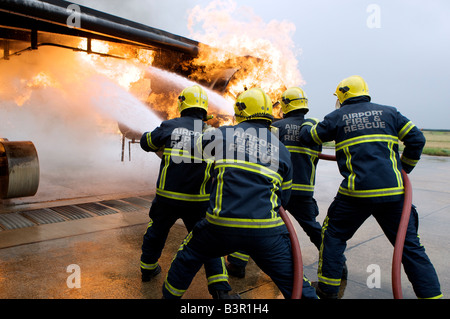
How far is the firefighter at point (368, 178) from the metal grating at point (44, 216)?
356 centimetres

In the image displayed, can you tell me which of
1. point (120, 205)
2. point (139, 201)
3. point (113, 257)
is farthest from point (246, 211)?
point (139, 201)

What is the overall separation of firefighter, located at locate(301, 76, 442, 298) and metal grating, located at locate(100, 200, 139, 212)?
3322 millimetres

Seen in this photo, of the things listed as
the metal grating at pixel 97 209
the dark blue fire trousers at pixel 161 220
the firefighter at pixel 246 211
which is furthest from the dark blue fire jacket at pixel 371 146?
the metal grating at pixel 97 209

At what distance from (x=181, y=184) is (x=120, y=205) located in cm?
315

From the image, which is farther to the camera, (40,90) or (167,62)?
(40,90)

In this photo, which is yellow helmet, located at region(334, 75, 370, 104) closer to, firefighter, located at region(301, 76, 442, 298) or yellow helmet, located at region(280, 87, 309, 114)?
firefighter, located at region(301, 76, 442, 298)

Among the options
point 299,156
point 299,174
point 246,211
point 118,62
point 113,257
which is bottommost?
point 113,257

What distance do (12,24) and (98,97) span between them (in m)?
3.61

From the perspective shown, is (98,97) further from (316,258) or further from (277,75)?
(316,258)

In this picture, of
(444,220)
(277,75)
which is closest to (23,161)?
(277,75)

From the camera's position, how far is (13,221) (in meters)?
4.52

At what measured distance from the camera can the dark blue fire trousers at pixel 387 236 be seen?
2.51 metres

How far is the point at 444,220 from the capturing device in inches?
211

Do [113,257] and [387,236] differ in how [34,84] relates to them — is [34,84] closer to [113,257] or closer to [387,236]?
[113,257]
